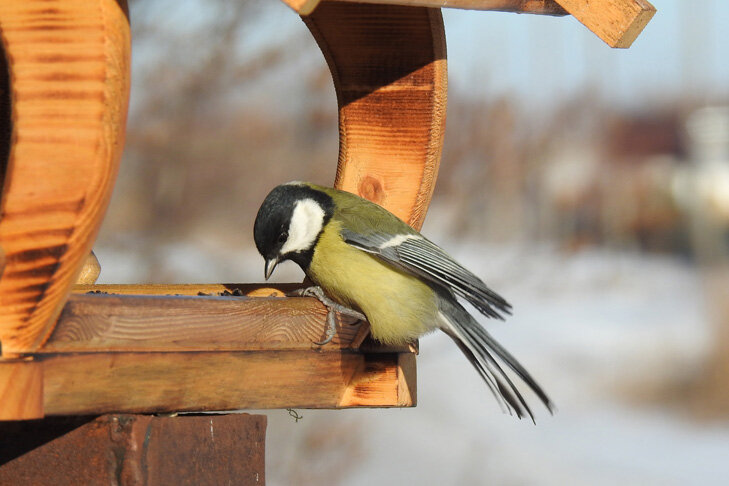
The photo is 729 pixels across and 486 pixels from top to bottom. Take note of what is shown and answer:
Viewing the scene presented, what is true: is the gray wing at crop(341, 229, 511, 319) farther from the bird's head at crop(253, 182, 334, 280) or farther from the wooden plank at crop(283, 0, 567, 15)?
the wooden plank at crop(283, 0, 567, 15)

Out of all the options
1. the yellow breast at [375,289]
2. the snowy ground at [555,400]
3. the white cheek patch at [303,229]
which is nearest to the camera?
the yellow breast at [375,289]

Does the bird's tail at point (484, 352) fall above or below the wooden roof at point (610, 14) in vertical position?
below

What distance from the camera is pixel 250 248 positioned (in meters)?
5.63

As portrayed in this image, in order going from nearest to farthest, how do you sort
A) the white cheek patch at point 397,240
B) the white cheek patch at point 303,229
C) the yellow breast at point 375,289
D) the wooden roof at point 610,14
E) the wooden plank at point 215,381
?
1. the wooden plank at point 215,381
2. the wooden roof at point 610,14
3. the yellow breast at point 375,289
4. the white cheek patch at point 397,240
5. the white cheek patch at point 303,229

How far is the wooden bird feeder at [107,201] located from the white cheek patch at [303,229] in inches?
5.8

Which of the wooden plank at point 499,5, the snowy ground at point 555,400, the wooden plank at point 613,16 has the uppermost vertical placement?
the wooden plank at point 613,16

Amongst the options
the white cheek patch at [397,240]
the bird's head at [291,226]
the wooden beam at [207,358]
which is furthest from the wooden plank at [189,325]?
the bird's head at [291,226]

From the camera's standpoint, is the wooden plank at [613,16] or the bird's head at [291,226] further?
the bird's head at [291,226]

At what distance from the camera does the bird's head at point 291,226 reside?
288 cm

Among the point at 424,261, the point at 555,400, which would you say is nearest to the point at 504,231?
the point at 555,400

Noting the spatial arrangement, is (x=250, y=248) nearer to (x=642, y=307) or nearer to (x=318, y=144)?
(x=318, y=144)

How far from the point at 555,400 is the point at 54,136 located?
23.6 feet

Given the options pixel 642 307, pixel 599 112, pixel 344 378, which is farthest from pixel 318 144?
pixel 642 307

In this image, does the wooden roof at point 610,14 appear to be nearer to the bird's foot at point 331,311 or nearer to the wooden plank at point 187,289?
the bird's foot at point 331,311
